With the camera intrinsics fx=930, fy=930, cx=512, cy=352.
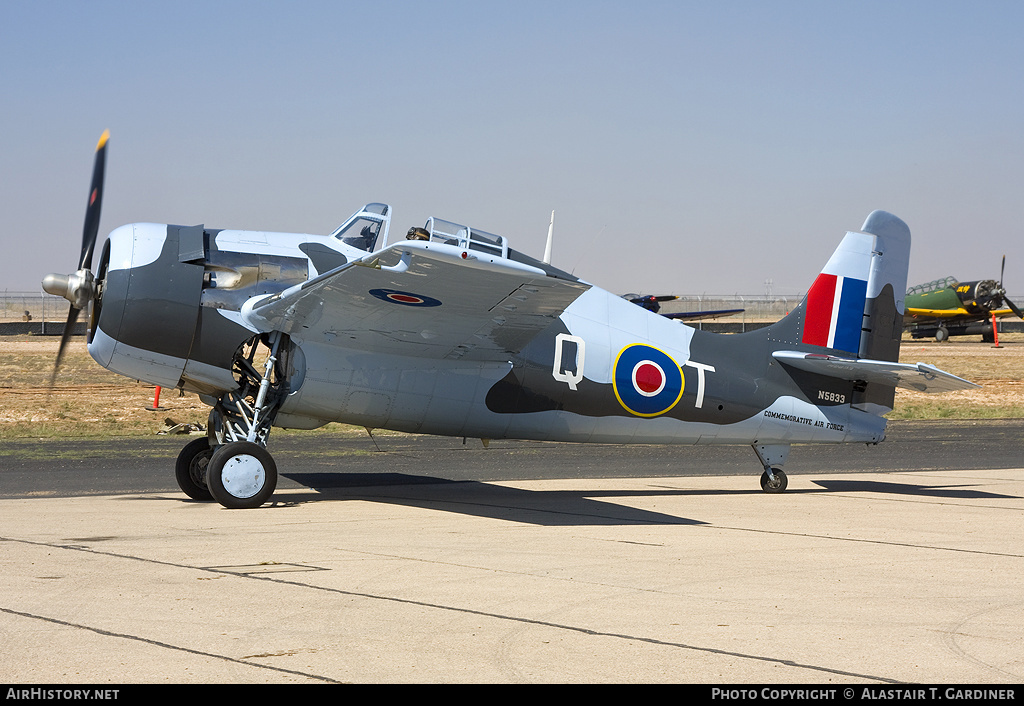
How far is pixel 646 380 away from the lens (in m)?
11.7

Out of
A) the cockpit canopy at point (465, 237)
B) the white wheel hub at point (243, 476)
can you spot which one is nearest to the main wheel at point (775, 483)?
the cockpit canopy at point (465, 237)

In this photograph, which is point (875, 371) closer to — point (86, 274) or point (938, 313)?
point (86, 274)

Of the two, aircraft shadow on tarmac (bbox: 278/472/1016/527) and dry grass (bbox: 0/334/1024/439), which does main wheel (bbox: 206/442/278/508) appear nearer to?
aircraft shadow on tarmac (bbox: 278/472/1016/527)

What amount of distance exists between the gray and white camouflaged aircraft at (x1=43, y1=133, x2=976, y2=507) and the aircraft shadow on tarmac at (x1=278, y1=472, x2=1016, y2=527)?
2.63ft

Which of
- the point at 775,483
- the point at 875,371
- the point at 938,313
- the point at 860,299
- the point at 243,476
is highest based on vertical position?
the point at 938,313

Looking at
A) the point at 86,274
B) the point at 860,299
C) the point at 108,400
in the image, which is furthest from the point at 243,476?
the point at 108,400

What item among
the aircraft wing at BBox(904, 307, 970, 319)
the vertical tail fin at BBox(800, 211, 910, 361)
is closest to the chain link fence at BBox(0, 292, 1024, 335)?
the aircraft wing at BBox(904, 307, 970, 319)

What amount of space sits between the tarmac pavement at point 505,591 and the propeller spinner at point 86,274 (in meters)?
2.25

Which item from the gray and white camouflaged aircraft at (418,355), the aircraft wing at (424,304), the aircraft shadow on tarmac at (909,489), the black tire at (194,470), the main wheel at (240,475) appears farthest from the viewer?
the aircraft shadow on tarmac at (909,489)

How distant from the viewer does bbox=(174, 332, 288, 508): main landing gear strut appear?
33.0ft

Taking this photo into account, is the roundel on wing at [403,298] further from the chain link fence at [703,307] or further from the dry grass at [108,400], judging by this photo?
the chain link fence at [703,307]

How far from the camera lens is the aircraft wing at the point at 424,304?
7969 mm

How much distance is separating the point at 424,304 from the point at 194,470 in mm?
4149
